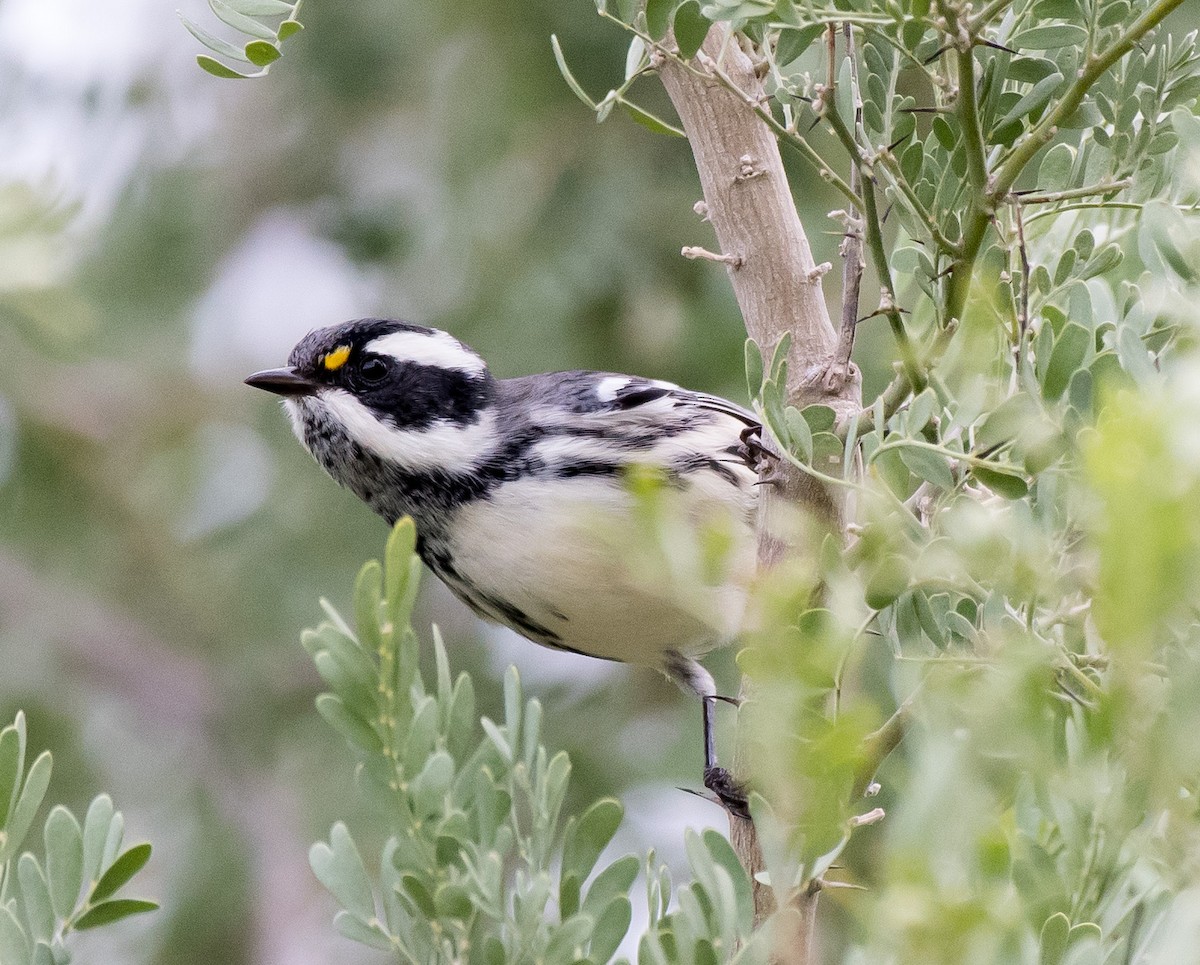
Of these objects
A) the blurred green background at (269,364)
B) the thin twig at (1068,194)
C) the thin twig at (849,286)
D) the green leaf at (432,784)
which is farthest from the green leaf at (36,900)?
the blurred green background at (269,364)

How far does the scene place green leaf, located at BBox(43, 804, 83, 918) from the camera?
1.24 m

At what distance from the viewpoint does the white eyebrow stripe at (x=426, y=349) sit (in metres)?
2.92

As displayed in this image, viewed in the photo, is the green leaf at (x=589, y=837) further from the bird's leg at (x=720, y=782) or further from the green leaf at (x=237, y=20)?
the green leaf at (x=237, y=20)

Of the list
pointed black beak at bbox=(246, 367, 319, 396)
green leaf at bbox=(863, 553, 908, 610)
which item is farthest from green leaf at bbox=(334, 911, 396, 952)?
pointed black beak at bbox=(246, 367, 319, 396)

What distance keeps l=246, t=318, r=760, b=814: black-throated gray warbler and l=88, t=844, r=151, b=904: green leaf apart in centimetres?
125

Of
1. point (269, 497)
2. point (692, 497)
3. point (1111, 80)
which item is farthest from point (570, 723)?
point (1111, 80)

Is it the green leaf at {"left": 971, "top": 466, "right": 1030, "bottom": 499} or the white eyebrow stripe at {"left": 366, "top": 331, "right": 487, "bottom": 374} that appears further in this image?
the white eyebrow stripe at {"left": 366, "top": 331, "right": 487, "bottom": 374}

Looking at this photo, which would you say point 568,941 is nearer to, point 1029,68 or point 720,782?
point 1029,68

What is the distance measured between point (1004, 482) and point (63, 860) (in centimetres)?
83

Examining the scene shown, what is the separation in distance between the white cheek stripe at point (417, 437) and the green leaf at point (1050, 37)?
1513mm

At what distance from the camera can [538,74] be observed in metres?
4.30

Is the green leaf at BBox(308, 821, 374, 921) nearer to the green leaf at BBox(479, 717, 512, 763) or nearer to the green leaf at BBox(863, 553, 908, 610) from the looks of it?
the green leaf at BBox(479, 717, 512, 763)

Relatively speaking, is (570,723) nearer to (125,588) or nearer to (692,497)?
(125,588)

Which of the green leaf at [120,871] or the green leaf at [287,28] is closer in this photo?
the green leaf at [120,871]
